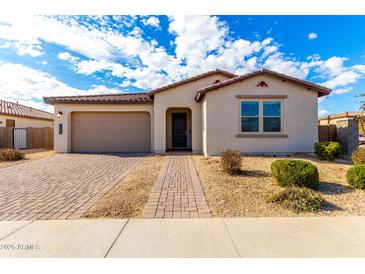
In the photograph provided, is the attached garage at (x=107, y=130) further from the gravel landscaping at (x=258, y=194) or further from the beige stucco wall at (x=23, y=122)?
the beige stucco wall at (x=23, y=122)

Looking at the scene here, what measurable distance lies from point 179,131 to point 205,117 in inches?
144

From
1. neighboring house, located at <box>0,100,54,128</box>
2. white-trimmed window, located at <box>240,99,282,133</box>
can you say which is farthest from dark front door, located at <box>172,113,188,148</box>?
neighboring house, located at <box>0,100,54,128</box>

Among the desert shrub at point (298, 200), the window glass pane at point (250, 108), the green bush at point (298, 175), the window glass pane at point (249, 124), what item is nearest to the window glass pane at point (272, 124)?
the window glass pane at point (249, 124)

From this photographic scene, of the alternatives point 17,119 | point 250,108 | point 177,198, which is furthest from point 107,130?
point 17,119

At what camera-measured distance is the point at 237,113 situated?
410 inches

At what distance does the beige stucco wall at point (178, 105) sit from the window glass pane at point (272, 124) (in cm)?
385

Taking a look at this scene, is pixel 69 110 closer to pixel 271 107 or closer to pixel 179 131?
pixel 179 131

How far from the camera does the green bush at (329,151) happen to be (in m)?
8.98

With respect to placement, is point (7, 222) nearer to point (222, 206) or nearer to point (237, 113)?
point (222, 206)

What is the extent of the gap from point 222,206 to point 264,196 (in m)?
1.24

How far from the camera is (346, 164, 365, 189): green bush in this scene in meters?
5.00

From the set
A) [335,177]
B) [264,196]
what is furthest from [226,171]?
[335,177]

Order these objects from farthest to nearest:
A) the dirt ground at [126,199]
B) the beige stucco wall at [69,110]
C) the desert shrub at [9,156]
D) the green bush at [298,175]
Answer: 1. the beige stucco wall at [69,110]
2. the desert shrub at [9,156]
3. the green bush at [298,175]
4. the dirt ground at [126,199]

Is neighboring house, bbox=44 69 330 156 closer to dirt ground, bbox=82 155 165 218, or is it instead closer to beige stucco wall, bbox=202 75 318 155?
beige stucco wall, bbox=202 75 318 155
